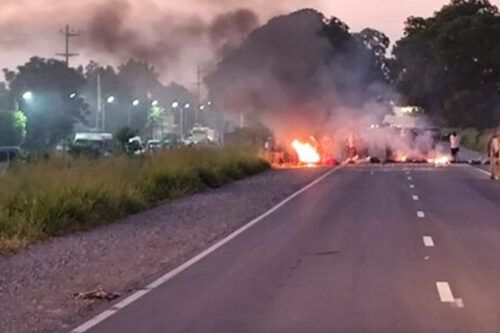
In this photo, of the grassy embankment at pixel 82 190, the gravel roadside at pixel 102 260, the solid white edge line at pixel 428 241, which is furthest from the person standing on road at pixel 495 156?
the solid white edge line at pixel 428 241

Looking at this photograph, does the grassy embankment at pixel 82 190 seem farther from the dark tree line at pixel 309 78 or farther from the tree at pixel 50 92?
the tree at pixel 50 92

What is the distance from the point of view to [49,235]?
26.1m

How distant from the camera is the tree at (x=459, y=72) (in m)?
120

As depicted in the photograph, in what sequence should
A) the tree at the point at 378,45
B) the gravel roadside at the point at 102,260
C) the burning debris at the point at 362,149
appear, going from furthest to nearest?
1. the tree at the point at 378,45
2. the burning debris at the point at 362,149
3. the gravel roadside at the point at 102,260

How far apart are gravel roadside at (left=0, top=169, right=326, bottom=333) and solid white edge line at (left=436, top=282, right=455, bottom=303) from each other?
419 cm

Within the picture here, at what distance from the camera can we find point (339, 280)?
57.9 ft

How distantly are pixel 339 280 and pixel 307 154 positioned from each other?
59.5 m

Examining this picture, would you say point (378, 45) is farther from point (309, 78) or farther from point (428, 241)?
point (428, 241)

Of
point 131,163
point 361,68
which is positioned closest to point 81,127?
point 361,68

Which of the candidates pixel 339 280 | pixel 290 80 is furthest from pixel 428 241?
pixel 290 80

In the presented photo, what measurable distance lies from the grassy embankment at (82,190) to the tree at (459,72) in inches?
2927

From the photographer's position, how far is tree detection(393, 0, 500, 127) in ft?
394

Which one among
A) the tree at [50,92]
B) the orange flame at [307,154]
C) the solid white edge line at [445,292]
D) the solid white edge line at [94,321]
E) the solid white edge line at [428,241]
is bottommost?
the orange flame at [307,154]

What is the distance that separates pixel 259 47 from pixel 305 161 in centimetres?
773
